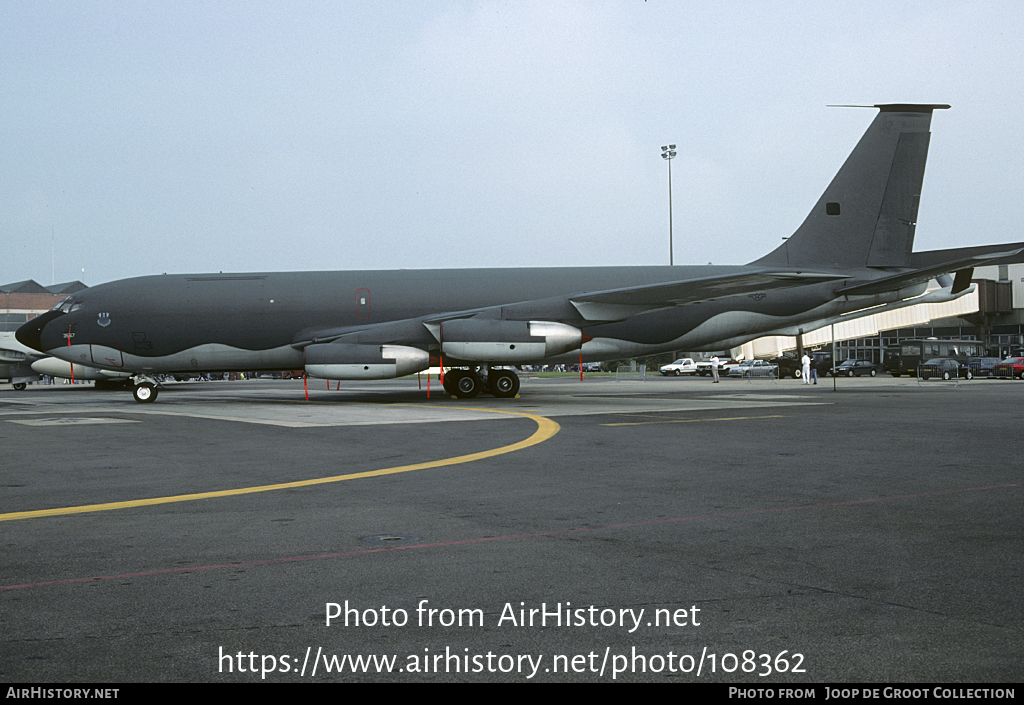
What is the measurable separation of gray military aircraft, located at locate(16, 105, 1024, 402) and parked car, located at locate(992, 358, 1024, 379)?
3023 centimetres

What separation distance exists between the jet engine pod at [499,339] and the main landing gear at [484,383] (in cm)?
240

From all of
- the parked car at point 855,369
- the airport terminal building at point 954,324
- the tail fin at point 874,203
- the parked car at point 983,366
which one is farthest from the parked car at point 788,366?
the tail fin at point 874,203

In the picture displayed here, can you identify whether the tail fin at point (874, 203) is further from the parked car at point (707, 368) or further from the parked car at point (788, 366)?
the parked car at point (707, 368)

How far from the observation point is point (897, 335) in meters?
75.7

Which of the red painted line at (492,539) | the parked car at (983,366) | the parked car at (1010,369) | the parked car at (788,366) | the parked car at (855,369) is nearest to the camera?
the red painted line at (492,539)

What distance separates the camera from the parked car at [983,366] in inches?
2100

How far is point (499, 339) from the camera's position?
22.5 meters

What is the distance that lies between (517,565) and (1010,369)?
5468cm

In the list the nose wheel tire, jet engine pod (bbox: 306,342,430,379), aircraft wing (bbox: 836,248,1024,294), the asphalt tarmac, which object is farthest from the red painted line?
the nose wheel tire

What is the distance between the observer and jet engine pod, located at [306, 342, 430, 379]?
22.1m

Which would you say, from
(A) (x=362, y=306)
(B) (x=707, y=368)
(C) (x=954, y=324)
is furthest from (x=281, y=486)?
(C) (x=954, y=324)

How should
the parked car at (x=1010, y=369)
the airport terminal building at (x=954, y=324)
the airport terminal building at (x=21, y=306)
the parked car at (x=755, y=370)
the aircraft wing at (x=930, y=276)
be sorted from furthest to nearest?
the airport terminal building at (x=21, y=306) < the airport terminal building at (x=954, y=324) < the parked car at (x=755, y=370) < the parked car at (x=1010, y=369) < the aircraft wing at (x=930, y=276)

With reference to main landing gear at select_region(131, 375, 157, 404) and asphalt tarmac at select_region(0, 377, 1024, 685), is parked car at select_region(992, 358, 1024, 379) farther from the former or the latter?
A: main landing gear at select_region(131, 375, 157, 404)
